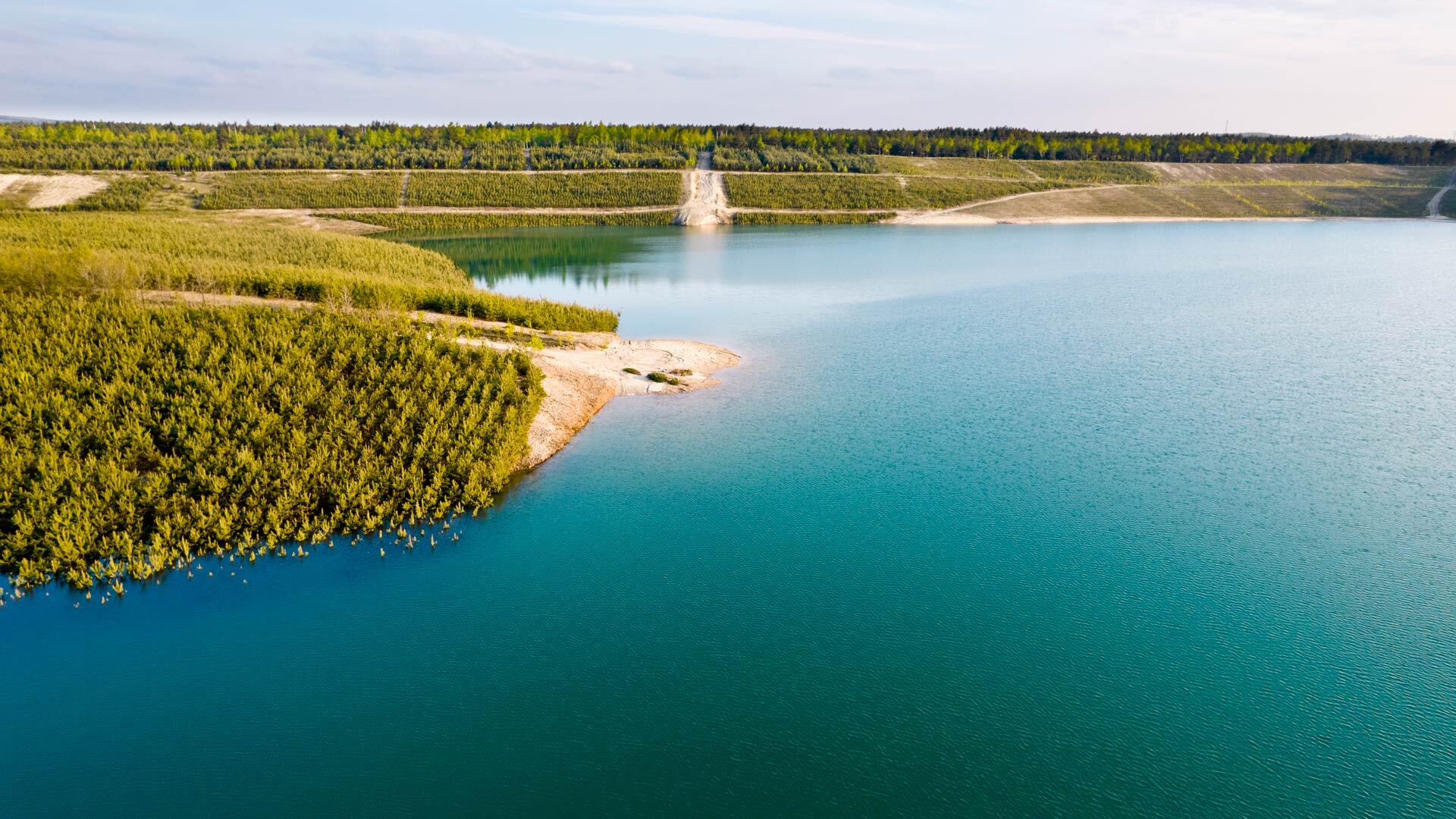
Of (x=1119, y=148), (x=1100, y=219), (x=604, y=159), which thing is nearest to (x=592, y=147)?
(x=604, y=159)

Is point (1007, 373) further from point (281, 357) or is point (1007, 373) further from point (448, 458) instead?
Answer: point (281, 357)

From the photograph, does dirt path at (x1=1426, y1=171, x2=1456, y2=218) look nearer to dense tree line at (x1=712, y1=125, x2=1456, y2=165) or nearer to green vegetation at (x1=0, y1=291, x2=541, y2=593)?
dense tree line at (x1=712, y1=125, x2=1456, y2=165)

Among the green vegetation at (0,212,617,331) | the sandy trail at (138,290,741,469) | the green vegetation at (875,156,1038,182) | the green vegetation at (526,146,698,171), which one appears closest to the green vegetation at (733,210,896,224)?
the green vegetation at (875,156,1038,182)

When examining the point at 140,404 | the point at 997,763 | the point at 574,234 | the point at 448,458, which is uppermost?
the point at 574,234

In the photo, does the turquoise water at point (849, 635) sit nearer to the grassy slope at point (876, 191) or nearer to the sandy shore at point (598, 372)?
the sandy shore at point (598, 372)

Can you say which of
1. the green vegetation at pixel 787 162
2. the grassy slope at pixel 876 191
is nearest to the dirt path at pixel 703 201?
the grassy slope at pixel 876 191

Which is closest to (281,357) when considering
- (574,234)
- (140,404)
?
(140,404)

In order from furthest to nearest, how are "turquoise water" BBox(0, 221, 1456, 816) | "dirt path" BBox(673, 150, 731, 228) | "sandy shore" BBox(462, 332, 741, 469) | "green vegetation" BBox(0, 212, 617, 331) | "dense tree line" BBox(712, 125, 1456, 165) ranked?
"dense tree line" BBox(712, 125, 1456, 165), "dirt path" BBox(673, 150, 731, 228), "green vegetation" BBox(0, 212, 617, 331), "sandy shore" BBox(462, 332, 741, 469), "turquoise water" BBox(0, 221, 1456, 816)
